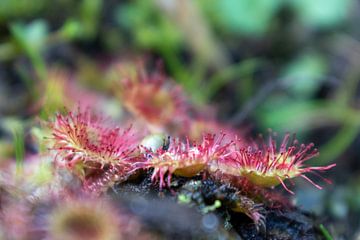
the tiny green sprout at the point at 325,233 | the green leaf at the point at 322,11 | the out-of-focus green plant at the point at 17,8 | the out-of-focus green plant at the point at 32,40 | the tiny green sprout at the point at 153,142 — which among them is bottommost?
the tiny green sprout at the point at 325,233

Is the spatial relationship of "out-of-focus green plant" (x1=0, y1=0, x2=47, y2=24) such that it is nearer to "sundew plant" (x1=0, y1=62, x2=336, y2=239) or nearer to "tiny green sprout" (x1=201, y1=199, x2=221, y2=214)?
"sundew plant" (x1=0, y1=62, x2=336, y2=239)

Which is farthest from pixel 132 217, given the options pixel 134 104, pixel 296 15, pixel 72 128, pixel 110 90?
pixel 296 15

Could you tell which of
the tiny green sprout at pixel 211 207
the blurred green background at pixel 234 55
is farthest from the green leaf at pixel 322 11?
the tiny green sprout at pixel 211 207

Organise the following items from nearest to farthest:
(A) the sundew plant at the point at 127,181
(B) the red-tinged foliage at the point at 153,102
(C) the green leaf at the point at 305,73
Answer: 1. (A) the sundew plant at the point at 127,181
2. (B) the red-tinged foliage at the point at 153,102
3. (C) the green leaf at the point at 305,73

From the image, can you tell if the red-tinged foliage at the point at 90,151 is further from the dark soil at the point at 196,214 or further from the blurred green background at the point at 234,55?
the blurred green background at the point at 234,55

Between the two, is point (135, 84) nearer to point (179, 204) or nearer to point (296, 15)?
point (179, 204)

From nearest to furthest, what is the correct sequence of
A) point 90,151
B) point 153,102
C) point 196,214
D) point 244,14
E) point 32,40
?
point 196,214
point 90,151
point 153,102
point 32,40
point 244,14

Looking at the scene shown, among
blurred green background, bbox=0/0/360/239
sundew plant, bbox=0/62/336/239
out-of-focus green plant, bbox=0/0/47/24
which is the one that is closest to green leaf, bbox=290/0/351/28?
blurred green background, bbox=0/0/360/239

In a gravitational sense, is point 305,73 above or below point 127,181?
above

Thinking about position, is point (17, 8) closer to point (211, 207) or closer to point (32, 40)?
point (32, 40)

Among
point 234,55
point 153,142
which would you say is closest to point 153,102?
point 153,142
